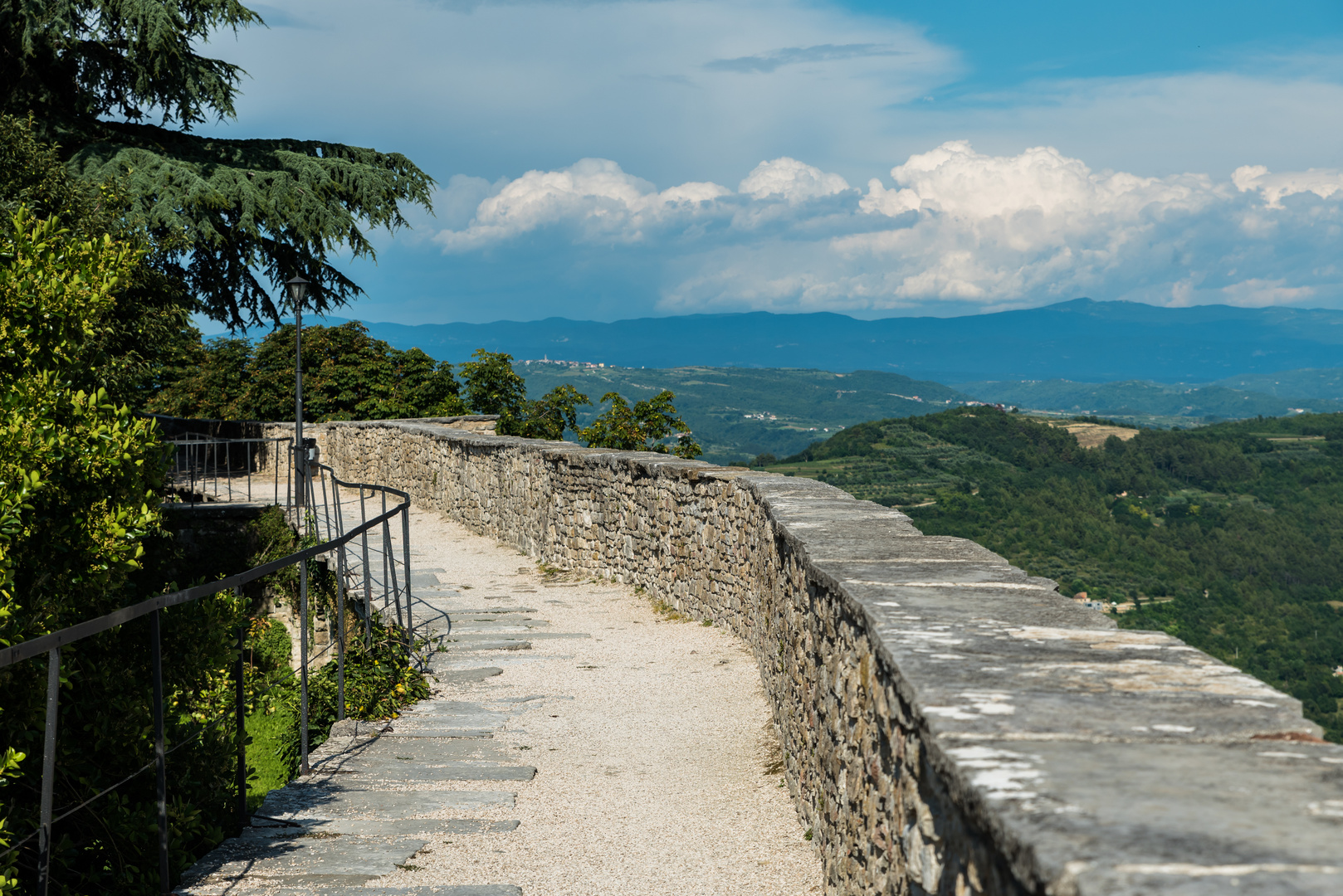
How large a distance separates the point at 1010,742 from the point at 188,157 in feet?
63.0

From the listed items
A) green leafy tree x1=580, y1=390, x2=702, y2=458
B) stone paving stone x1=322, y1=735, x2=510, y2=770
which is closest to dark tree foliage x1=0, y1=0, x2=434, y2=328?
green leafy tree x1=580, y1=390, x2=702, y2=458

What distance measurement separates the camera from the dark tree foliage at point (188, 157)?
15219mm

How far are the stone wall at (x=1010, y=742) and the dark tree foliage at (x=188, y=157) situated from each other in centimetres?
1277

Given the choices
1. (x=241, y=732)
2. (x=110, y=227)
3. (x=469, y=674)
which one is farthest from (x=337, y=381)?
(x=241, y=732)

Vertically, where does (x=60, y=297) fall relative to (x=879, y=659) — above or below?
above

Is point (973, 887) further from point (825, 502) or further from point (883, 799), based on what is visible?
point (825, 502)

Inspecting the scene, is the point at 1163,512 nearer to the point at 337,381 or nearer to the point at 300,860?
the point at 337,381

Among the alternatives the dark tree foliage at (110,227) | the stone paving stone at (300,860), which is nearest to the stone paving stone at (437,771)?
the stone paving stone at (300,860)

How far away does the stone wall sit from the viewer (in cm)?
118

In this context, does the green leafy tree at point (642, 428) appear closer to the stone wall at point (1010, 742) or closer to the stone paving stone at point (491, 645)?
the stone paving stone at point (491, 645)

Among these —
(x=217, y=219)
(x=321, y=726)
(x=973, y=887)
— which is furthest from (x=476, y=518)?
(x=973, y=887)

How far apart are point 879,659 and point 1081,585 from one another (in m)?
45.7

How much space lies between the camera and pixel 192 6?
16.4 metres

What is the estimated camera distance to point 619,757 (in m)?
5.18
